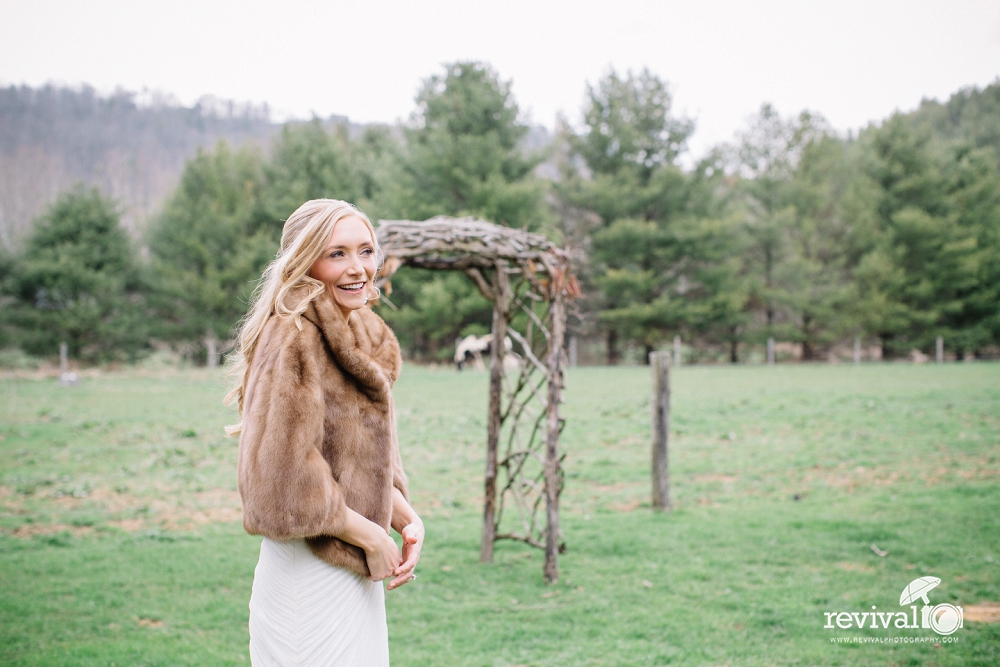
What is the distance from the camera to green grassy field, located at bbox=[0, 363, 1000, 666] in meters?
4.33

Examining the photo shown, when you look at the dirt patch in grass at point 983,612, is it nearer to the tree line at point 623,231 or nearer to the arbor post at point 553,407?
the arbor post at point 553,407

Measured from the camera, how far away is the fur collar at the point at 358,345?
6.16ft

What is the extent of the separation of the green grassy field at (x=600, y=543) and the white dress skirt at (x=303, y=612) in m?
0.73

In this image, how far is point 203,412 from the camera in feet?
47.6

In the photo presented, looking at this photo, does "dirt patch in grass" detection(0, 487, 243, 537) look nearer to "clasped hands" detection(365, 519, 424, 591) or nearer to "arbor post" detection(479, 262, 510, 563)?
"arbor post" detection(479, 262, 510, 563)

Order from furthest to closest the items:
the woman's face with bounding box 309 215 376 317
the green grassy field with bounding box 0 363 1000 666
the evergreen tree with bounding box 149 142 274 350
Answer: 1. the evergreen tree with bounding box 149 142 274 350
2. the green grassy field with bounding box 0 363 1000 666
3. the woman's face with bounding box 309 215 376 317

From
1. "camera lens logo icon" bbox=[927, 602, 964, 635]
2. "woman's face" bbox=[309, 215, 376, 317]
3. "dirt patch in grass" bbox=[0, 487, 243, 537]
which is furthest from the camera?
"dirt patch in grass" bbox=[0, 487, 243, 537]

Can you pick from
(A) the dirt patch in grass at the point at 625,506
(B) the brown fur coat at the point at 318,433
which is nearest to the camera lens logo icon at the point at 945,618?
(A) the dirt patch in grass at the point at 625,506

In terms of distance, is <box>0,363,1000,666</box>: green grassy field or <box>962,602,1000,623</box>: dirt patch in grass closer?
<box>0,363,1000,666</box>: green grassy field

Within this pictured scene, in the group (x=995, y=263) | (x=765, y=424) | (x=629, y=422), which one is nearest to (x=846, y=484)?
(x=765, y=424)

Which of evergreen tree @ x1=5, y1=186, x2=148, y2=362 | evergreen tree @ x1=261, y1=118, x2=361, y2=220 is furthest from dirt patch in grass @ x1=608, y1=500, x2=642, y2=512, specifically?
evergreen tree @ x1=5, y1=186, x2=148, y2=362

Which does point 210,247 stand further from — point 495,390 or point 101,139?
point 101,139

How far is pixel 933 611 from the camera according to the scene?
4.68 m

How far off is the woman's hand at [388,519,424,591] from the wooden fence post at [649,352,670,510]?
5.50 metres
